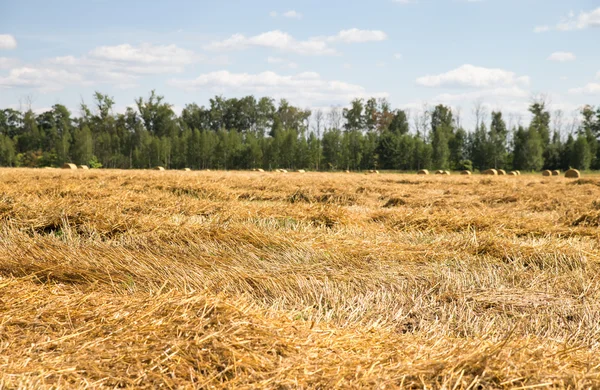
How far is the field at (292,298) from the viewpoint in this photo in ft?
7.70

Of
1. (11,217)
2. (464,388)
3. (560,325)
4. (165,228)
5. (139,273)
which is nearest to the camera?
(464,388)

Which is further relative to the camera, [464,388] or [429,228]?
[429,228]

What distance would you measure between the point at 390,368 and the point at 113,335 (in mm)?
1369

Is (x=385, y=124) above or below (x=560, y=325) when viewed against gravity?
above

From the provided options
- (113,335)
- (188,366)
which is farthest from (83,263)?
(188,366)

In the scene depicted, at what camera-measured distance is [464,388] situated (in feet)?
7.27

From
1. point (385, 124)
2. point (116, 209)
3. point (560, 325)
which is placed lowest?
point (560, 325)

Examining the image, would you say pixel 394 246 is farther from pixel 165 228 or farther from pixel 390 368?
pixel 390 368

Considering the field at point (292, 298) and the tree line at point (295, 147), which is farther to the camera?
the tree line at point (295, 147)

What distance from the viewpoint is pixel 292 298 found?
404 centimetres

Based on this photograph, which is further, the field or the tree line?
the tree line

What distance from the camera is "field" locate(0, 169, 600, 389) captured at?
2348 millimetres

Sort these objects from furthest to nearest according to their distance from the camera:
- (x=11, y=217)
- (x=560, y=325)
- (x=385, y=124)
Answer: (x=385, y=124)
(x=11, y=217)
(x=560, y=325)

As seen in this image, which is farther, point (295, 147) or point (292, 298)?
point (295, 147)
